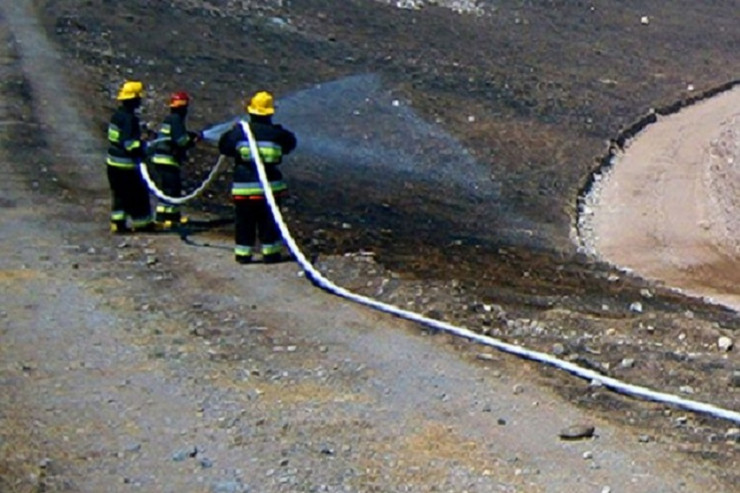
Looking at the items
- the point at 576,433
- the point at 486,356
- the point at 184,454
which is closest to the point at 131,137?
the point at 486,356

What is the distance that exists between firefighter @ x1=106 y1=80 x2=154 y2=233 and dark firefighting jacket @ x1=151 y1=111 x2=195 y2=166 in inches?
9.7

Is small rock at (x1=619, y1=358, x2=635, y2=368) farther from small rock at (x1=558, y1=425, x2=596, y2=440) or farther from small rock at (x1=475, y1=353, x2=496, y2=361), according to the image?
small rock at (x1=558, y1=425, x2=596, y2=440)

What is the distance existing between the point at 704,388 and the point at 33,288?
6.04 meters

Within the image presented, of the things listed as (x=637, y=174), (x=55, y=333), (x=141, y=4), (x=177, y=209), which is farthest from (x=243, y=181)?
(x=141, y=4)

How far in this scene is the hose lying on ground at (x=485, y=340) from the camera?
380 inches

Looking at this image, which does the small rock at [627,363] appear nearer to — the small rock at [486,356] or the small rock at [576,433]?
the small rock at [486,356]

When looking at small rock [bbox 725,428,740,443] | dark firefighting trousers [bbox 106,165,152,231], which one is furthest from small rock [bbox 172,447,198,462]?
dark firefighting trousers [bbox 106,165,152,231]

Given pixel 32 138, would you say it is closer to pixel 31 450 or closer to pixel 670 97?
pixel 31 450

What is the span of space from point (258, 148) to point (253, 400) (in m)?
4.67

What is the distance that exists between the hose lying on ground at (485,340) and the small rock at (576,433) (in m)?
0.88

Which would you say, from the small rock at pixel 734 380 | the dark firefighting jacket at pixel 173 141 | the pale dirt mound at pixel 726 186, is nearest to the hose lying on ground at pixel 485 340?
the small rock at pixel 734 380

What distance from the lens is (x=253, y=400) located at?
971cm

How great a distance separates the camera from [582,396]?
9930 mm

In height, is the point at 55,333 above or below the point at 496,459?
below
